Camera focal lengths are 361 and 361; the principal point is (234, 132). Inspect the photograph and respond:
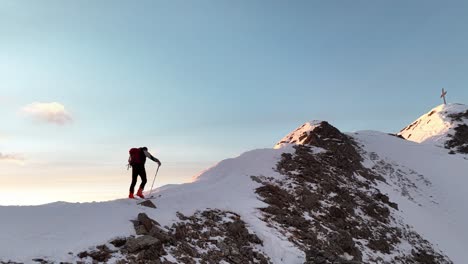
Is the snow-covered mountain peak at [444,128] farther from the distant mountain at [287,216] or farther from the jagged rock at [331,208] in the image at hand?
the jagged rock at [331,208]

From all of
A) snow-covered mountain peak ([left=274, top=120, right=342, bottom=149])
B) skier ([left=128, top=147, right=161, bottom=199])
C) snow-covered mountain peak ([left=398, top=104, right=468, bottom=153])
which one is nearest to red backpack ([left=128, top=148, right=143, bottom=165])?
skier ([left=128, top=147, right=161, bottom=199])

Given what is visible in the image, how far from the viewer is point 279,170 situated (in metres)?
25.5

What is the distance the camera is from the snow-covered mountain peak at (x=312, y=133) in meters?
34.2

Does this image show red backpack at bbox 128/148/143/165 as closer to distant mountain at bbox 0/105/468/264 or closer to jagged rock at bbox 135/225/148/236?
distant mountain at bbox 0/105/468/264

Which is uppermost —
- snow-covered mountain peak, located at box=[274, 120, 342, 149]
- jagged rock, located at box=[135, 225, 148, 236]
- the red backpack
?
snow-covered mountain peak, located at box=[274, 120, 342, 149]

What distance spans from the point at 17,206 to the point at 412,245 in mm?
20069

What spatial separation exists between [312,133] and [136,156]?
2263 cm

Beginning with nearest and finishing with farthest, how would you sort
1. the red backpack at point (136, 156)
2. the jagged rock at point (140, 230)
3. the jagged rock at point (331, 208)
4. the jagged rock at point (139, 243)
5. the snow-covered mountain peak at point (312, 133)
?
1. the jagged rock at point (139, 243)
2. the jagged rock at point (140, 230)
3. the red backpack at point (136, 156)
4. the jagged rock at point (331, 208)
5. the snow-covered mountain peak at point (312, 133)

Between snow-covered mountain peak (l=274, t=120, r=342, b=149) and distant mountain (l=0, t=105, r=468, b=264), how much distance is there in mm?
159

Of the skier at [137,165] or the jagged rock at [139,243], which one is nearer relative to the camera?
the jagged rock at [139,243]

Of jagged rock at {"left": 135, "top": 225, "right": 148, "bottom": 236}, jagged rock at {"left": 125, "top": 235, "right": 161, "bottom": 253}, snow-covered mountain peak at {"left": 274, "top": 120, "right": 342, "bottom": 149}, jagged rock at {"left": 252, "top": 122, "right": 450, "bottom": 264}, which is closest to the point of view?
jagged rock at {"left": 125, "top": 235, "right": 161, "bottom": 253}

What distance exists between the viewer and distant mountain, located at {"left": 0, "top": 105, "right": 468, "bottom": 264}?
10.9 m

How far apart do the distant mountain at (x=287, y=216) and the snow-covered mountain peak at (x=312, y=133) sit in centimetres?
16

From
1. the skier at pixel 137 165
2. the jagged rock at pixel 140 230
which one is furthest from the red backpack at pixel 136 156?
the jagged rock at pixel 140 230
